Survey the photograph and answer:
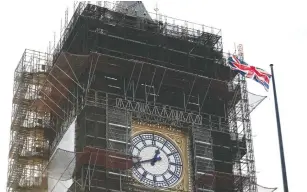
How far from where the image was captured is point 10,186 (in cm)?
6888

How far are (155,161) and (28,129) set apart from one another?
11359 mm

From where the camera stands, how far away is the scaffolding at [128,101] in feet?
202

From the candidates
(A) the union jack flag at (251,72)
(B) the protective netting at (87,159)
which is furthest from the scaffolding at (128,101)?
(A) the union jack flag at (251,72)

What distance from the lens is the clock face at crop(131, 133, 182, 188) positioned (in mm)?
61844

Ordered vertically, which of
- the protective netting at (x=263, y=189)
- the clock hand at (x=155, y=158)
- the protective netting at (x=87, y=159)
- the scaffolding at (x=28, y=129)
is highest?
the scaffolding at (x=28, y=129)

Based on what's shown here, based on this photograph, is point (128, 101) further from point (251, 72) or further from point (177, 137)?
point (251, 72)

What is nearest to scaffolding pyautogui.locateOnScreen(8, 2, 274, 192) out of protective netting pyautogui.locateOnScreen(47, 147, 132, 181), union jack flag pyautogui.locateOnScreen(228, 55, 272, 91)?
protective netting pyautogui.locateOnScreen(47, 147, 132, 181)

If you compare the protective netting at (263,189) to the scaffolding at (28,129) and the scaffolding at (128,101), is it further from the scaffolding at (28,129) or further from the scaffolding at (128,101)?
the scaffolding at (28,129)

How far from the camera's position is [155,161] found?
62.4m

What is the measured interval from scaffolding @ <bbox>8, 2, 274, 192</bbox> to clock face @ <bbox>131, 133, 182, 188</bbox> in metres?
0.71

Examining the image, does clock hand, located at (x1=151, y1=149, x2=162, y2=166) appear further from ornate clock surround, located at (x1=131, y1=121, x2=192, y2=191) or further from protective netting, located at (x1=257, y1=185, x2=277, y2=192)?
protective netting, located at (x1=257, y1=185, x2=277, y2=192)

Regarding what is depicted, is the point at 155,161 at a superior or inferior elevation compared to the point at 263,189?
superior

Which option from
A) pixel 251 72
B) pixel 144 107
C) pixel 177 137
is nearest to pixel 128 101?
pixel 144 107

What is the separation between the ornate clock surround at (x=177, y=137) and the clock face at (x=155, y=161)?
8.5 inches
